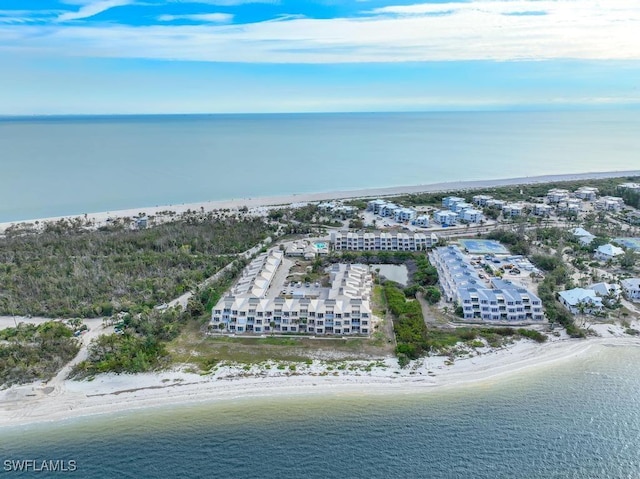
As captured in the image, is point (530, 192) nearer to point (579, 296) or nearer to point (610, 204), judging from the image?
point (610, 204)

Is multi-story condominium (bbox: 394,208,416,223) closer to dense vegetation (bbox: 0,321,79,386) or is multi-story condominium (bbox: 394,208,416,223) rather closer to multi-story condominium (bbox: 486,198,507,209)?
multi-story condominium (bbox: 486,198,507,209)

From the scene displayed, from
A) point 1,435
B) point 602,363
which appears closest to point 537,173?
point 602,363

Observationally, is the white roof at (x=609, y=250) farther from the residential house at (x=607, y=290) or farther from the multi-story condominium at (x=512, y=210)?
the multi-story condominium at (x=512, y=210)

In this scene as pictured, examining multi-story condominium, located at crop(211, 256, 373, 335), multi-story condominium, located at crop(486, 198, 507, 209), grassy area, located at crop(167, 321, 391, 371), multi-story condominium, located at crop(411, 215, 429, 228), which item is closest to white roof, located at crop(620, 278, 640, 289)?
grassy area, located at crop(167, 321, 391, 371)

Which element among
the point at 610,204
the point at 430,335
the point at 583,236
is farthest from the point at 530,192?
the point at 430,335

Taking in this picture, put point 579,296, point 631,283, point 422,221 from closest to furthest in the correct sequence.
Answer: point 579,296, point 631,283, point 422,221

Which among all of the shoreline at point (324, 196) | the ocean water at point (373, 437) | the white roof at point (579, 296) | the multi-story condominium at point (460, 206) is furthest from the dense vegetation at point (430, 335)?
the shoreline at point (324, 196)
